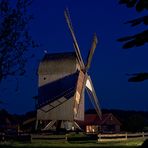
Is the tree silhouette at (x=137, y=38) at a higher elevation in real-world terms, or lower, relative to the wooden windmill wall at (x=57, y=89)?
lower

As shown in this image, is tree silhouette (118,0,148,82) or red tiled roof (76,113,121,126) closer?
tree silhouette (118,0,148,82)

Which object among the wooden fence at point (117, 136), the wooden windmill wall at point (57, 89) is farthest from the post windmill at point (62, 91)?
the wooden fence at point (117, 136)

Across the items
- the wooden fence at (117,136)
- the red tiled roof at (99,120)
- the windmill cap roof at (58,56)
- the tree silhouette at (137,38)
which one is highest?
the windmill cap roof at (58,56)

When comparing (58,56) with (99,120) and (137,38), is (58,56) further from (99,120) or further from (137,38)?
(137,38)

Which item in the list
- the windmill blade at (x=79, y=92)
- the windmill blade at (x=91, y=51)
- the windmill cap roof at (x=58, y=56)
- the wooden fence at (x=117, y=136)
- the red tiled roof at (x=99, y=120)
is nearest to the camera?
the wooden fence at (x=117, y=136)

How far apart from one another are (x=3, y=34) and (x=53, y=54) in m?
34.0

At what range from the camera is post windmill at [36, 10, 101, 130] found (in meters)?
54.0

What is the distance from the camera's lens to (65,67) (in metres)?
55.2

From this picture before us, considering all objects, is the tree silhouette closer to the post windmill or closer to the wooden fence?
the wooden fence

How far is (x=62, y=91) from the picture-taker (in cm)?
5444

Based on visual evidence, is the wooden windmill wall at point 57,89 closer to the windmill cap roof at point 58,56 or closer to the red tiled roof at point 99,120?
the windmill cap roof at point 58,56

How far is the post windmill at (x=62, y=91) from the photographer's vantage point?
5403 cm

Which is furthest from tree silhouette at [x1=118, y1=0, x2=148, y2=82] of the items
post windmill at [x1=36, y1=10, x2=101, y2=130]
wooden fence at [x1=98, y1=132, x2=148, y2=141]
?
post windmill at [x1=36, y1=10, x2=101, y2=130]

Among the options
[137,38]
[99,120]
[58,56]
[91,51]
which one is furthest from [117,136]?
[137,38]
